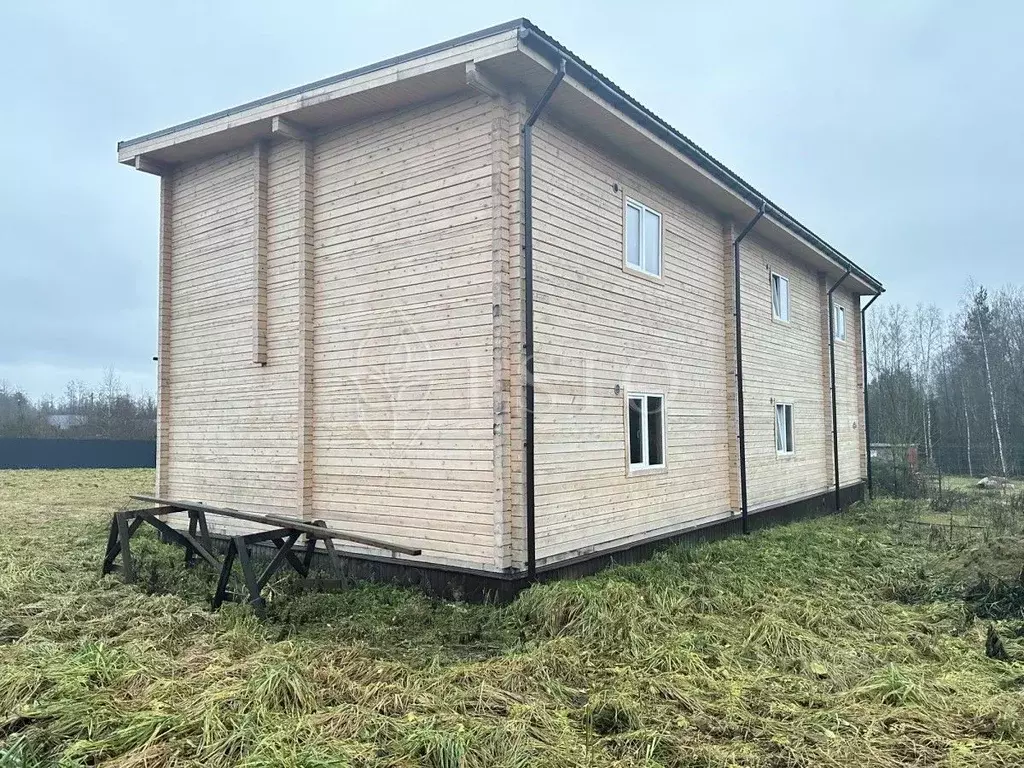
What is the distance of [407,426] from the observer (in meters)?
7.69

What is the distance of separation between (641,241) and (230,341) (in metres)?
5.90

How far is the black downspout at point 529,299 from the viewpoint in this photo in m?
6.82

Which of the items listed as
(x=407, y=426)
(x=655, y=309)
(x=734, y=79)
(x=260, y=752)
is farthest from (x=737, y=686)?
(x=734, y=79)

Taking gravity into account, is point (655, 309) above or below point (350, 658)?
above

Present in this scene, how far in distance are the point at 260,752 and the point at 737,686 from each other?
3.09m

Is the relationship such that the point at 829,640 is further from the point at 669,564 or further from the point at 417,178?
the point at 417,178

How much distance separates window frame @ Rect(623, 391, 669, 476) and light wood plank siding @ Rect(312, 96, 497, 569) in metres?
2.47

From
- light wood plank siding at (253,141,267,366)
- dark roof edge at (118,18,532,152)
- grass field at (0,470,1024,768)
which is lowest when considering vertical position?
grass field at (0,470,1024,768)

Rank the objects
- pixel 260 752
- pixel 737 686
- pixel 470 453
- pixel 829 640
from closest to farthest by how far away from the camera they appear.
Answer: pixel 260 752
pixel 737 686
pixel 829 640
pixel 470 453

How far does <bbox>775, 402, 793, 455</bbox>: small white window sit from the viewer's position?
43.7ft

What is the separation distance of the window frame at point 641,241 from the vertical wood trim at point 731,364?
222 centimetres

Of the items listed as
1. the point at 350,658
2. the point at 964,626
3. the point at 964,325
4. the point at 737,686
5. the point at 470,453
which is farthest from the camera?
the point at 964,325

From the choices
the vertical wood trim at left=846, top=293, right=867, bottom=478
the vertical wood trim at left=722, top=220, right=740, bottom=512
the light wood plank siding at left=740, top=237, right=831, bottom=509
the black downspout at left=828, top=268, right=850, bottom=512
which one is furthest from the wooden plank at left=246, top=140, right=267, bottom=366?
the vertical wood trim at left=846, top=293, right=867, bottom=478

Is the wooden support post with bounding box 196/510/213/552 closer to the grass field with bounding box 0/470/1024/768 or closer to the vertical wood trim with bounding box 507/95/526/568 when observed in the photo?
the grass field with bounding box 0/470/1024/768
